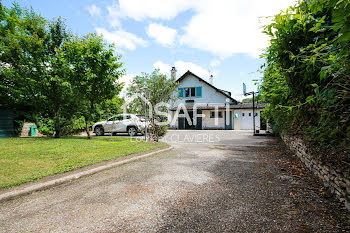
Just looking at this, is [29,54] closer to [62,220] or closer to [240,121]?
[62,220]

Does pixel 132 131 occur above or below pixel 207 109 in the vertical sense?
below

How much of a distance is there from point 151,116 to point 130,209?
7.25 meters

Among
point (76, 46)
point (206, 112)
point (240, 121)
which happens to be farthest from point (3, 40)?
point (240, 121)

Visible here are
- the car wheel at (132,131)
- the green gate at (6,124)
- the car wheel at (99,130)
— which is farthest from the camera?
the car wheel at (99,130)

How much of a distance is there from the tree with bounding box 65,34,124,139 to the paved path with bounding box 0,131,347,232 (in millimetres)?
7077

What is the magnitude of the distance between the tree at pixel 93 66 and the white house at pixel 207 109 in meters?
12.7

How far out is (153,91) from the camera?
9484 millimetres

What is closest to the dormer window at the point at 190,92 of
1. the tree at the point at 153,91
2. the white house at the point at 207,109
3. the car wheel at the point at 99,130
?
the white house at the point at 207,109

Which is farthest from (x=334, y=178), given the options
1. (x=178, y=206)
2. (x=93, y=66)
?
(x=93, y=66)

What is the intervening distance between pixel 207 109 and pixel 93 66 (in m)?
15.9

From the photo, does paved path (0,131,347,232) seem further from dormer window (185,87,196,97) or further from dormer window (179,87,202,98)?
dormer window (185,87,196,97)

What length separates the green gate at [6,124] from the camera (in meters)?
11.3

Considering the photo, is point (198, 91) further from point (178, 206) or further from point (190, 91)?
point (178, 206)

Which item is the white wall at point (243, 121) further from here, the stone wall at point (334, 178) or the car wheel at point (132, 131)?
the stone wall at point (334, 178)
